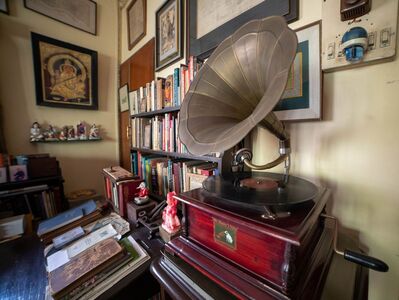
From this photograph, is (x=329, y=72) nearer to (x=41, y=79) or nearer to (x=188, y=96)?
(x=188, y=96)

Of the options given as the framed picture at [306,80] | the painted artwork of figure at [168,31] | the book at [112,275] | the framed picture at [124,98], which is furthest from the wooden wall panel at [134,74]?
the framed picture at [306,80]

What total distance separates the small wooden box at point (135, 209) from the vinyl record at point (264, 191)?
1.63 ft

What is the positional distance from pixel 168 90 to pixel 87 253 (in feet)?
2.94

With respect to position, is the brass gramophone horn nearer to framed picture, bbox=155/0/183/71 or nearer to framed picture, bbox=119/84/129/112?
framed picture, bbox=155/0/183/71

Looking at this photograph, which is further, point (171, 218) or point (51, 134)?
point (51, 134)

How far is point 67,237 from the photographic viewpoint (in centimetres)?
81

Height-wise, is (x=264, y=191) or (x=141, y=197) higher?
(x=264, y=191)

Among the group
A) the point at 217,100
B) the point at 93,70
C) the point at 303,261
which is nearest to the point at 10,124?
the point at 93,70

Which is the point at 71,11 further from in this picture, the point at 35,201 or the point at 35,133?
the point at 35,201

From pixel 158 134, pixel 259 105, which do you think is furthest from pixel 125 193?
pixel 259 105

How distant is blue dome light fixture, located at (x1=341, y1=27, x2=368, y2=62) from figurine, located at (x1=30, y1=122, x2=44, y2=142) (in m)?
2.13

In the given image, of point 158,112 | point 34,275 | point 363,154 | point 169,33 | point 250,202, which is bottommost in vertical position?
point 34,275

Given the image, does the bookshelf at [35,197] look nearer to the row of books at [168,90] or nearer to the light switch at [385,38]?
the row of books at [168,90]

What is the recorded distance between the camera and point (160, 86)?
1.08 metres
